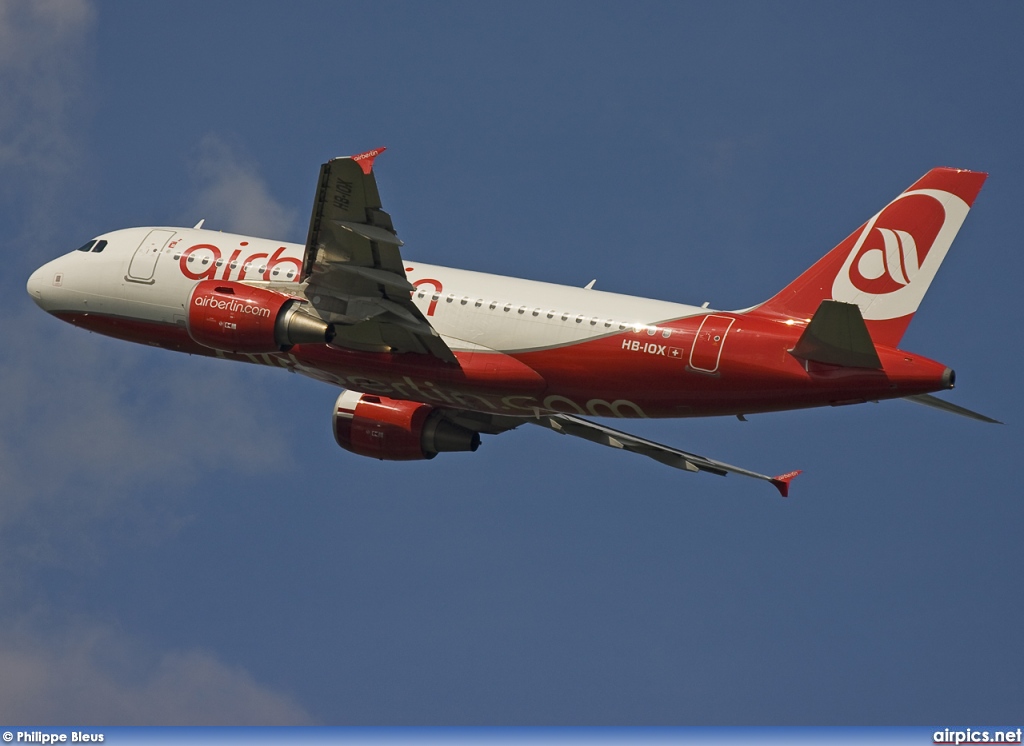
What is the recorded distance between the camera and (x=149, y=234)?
1833 inches

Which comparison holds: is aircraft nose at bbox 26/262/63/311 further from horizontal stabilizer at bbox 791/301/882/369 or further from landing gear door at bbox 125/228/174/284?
horizontal stabilizer at bbox 791/301/882/369

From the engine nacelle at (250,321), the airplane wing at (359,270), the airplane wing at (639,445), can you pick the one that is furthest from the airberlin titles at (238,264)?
the airplane wing at (639,445)

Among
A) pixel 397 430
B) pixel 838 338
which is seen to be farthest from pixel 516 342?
pixel 838 338

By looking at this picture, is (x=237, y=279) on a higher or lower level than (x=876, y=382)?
higher

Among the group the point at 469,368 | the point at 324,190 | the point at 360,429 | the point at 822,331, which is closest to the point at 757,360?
the point at 822,331

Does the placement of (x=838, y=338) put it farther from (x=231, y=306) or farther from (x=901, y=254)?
(x=231, y=306)

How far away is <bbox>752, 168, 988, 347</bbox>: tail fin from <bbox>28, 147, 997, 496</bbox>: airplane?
0.04 m

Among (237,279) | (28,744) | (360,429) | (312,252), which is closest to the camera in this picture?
(28,744)

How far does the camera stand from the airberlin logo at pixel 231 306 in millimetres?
40219

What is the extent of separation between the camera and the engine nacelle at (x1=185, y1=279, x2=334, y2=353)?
132ft

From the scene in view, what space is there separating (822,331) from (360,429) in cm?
1631

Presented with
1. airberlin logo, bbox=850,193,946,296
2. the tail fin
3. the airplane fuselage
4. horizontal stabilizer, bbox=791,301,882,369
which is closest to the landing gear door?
the airplane fuselage

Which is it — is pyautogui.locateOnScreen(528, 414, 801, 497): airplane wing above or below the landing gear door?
below

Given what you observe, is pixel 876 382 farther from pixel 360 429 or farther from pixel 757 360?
pixel 360 429
